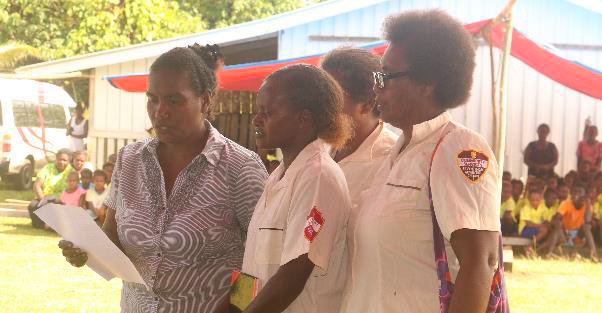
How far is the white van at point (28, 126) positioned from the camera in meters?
20.0

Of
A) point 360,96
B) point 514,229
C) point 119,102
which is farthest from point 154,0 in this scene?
point 360,96

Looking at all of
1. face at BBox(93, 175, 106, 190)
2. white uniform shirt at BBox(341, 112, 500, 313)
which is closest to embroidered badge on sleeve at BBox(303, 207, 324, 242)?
white uniform shirt at BBox(341, 112, 500, 313)

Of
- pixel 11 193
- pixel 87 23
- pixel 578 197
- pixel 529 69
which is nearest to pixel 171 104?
pixel 578 197

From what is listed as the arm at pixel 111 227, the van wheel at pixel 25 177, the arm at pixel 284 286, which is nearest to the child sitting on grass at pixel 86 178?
the van wheel at pixel 25 177

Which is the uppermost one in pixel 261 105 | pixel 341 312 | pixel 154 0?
pixel 154 0

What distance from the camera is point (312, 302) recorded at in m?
2.47

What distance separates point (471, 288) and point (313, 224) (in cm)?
50

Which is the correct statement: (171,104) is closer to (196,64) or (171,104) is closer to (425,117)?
(196,64)

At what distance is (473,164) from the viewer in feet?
6.84

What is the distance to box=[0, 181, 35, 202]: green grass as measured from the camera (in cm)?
1875

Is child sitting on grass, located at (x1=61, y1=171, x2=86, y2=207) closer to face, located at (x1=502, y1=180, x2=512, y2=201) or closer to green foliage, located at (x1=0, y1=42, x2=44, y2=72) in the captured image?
face, located at (x1=502, y1=180, x2=512, y2=201)

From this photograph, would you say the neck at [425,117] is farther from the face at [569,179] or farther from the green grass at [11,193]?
the green grass at [11,193]

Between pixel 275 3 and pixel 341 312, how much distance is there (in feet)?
92.6

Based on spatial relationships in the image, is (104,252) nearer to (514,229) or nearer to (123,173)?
(123,173)
